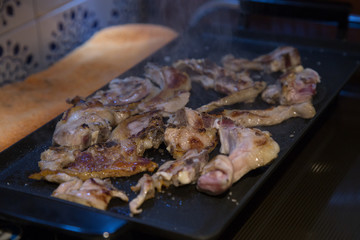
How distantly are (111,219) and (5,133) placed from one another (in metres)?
1.04

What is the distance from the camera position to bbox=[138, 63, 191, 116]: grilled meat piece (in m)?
2.40

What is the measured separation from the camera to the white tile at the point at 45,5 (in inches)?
122

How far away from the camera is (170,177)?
1.82 meters

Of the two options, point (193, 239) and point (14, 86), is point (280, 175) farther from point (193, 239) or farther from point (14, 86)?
point (14, 86)

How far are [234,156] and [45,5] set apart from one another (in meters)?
1.94

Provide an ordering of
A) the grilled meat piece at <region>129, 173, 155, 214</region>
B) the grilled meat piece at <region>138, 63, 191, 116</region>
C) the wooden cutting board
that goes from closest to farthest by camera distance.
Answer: the grilled meat piece at <region>129, 173, 155, 214</region>, the grilled meat piece at <region>138, 63, 191, 116</region>, the wooden cutting board

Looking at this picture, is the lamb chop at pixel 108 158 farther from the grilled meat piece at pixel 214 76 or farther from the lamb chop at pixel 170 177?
the grilled meat piece at pixel 214 76

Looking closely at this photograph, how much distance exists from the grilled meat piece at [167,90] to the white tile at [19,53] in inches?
35.3

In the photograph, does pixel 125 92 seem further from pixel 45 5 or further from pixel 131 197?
pixel 45 5

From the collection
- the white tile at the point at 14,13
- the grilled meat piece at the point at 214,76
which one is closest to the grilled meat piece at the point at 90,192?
the grilled meat piece at the point at 214,76

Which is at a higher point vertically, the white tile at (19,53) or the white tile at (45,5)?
the white tile at (45,5)

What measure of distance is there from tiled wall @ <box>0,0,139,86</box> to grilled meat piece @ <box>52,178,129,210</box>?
143 cm

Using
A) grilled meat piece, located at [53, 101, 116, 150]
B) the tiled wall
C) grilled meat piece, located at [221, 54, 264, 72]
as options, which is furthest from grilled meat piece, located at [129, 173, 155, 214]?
the tiled wall

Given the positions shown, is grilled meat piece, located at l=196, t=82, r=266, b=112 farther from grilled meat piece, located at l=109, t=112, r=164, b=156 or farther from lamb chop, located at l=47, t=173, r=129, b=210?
lamb chop, located at l=47, t=173, r=129, b=210
